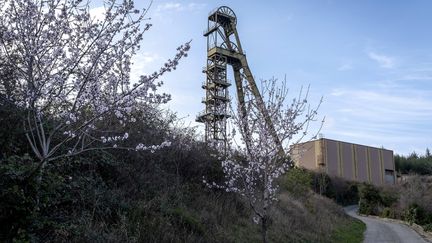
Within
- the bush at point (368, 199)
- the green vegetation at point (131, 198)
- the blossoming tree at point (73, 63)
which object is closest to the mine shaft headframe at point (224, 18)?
the bush at point (368, 199)

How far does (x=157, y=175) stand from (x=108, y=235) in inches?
171

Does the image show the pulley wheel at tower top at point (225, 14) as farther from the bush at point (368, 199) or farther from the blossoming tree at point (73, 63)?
the blossoming tree at point (73, 63)

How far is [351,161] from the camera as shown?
220 feet

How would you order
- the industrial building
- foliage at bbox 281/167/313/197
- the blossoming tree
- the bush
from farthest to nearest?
the industrial building < the bush < foliage at bbox 281/167/313/197 < the blossoming tree

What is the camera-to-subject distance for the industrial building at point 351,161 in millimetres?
63000

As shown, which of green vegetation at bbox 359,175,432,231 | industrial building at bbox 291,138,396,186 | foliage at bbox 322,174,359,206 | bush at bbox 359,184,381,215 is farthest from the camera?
industrial building at bbox 291,138,396,186

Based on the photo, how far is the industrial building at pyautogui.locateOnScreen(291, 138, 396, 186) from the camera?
2480 inches

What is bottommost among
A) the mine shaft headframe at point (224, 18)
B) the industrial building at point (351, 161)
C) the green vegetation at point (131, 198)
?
the green vegetation at point (131, 198)

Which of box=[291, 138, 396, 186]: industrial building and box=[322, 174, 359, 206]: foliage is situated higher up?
box=[291, 138, 396, 186]: industrial building

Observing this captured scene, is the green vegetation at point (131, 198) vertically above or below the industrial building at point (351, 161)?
below

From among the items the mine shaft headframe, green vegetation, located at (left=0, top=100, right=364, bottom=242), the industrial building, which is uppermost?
the mine shaft headframe

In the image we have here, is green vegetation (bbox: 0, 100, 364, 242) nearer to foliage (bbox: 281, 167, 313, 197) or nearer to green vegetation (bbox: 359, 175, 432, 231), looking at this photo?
foliage (bbox: 281, 167, 313, 197)

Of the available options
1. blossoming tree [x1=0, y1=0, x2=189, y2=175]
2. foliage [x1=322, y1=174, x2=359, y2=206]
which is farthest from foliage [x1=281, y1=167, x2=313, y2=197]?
foliage [x1=322, y1=174, x2=359, y2=206]

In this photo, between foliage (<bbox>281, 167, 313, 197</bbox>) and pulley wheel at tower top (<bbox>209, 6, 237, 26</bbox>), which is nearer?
foliage (<bbox>281, 167, 313, 197</bbox>)
